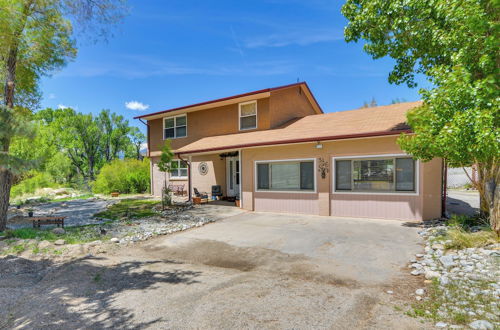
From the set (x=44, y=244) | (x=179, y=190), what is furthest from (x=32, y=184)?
(x=44, y=244)

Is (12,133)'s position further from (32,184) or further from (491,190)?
(32,184)

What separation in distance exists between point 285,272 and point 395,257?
2492 millimetres

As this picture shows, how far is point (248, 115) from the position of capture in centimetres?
1434

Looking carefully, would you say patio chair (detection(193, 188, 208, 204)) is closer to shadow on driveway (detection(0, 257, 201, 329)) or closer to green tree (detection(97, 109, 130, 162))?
shadow on driveway (detection(0, 257, 201, 329))

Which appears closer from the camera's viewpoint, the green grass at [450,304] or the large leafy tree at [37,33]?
the green grass at [450,304]

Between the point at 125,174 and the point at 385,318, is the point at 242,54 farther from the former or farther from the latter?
the point at 385,318

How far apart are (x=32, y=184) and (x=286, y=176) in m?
23.8

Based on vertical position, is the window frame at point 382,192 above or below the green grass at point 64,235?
above

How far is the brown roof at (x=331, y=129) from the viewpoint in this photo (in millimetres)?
9133

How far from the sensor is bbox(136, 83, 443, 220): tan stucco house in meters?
8.65

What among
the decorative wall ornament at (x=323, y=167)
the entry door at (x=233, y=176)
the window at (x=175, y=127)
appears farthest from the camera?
the window at (x=175, y=127)

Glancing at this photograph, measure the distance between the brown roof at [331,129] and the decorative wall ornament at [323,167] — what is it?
0.91 metres

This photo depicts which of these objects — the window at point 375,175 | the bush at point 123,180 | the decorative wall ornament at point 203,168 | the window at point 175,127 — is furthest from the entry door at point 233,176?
the bush at point 123,180

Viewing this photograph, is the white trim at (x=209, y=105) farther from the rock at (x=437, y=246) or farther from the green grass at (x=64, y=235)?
the rock at (x=437, y=246)
